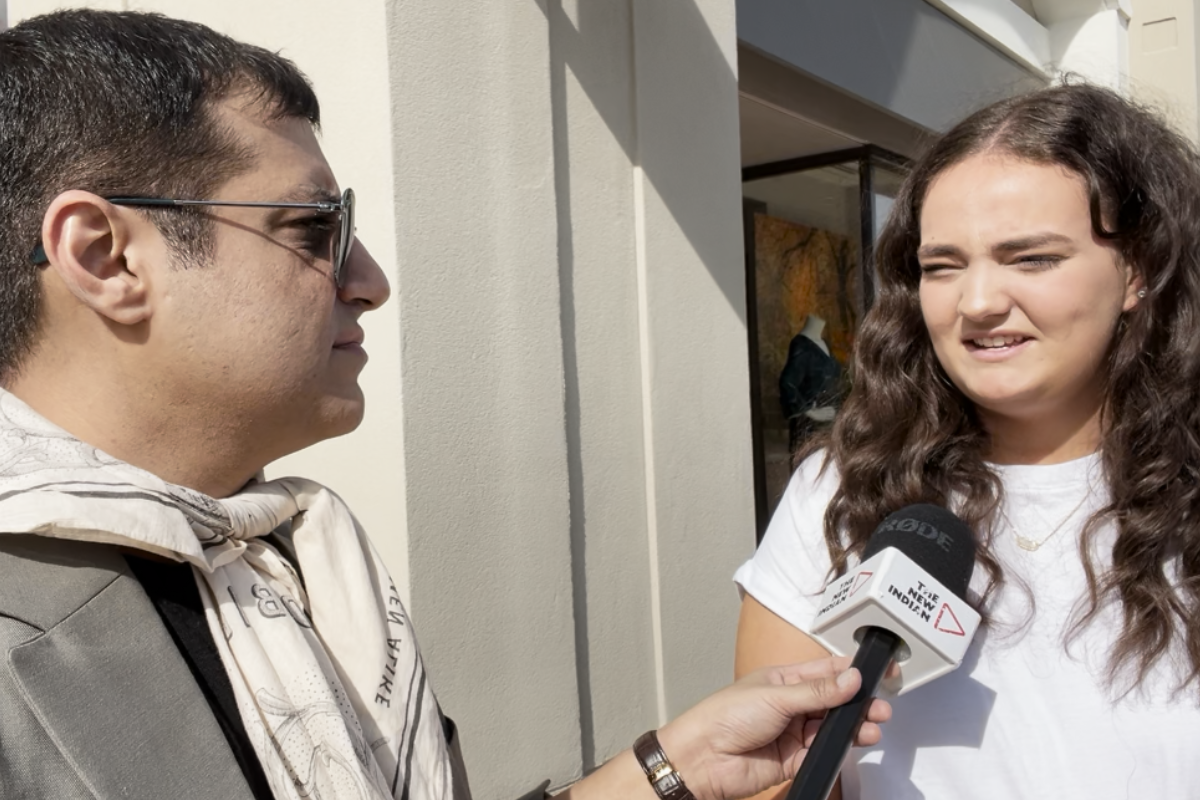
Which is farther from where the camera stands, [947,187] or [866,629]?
[947,187]

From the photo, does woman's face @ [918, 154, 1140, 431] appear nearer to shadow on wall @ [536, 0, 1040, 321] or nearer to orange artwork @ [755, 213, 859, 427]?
shadow on wall @ [536, 0, 1040, 321]

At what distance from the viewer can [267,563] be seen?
161 cm

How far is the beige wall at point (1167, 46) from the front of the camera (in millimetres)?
10102

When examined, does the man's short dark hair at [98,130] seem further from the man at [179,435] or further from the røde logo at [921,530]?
the røde logo at [921,530]

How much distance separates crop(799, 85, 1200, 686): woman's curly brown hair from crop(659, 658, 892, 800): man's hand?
31 cm

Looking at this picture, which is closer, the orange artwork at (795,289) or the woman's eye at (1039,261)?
the woman's eye at (1039,261)

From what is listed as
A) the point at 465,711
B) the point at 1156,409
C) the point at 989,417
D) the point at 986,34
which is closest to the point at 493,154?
the point at 465,711

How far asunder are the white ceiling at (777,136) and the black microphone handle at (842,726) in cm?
454

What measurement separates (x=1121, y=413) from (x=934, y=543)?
1.95ft

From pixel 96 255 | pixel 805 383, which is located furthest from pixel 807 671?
pixel 805 383

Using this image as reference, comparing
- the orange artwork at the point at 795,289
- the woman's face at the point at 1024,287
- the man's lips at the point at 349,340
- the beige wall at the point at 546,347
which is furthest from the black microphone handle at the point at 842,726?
the orange artwork at the point at 795,289

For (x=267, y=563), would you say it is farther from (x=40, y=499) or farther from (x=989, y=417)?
(x=989, y=417)

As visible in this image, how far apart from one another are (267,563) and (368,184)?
1857 mm

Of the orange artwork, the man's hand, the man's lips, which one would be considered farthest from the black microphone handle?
the orange artwork
